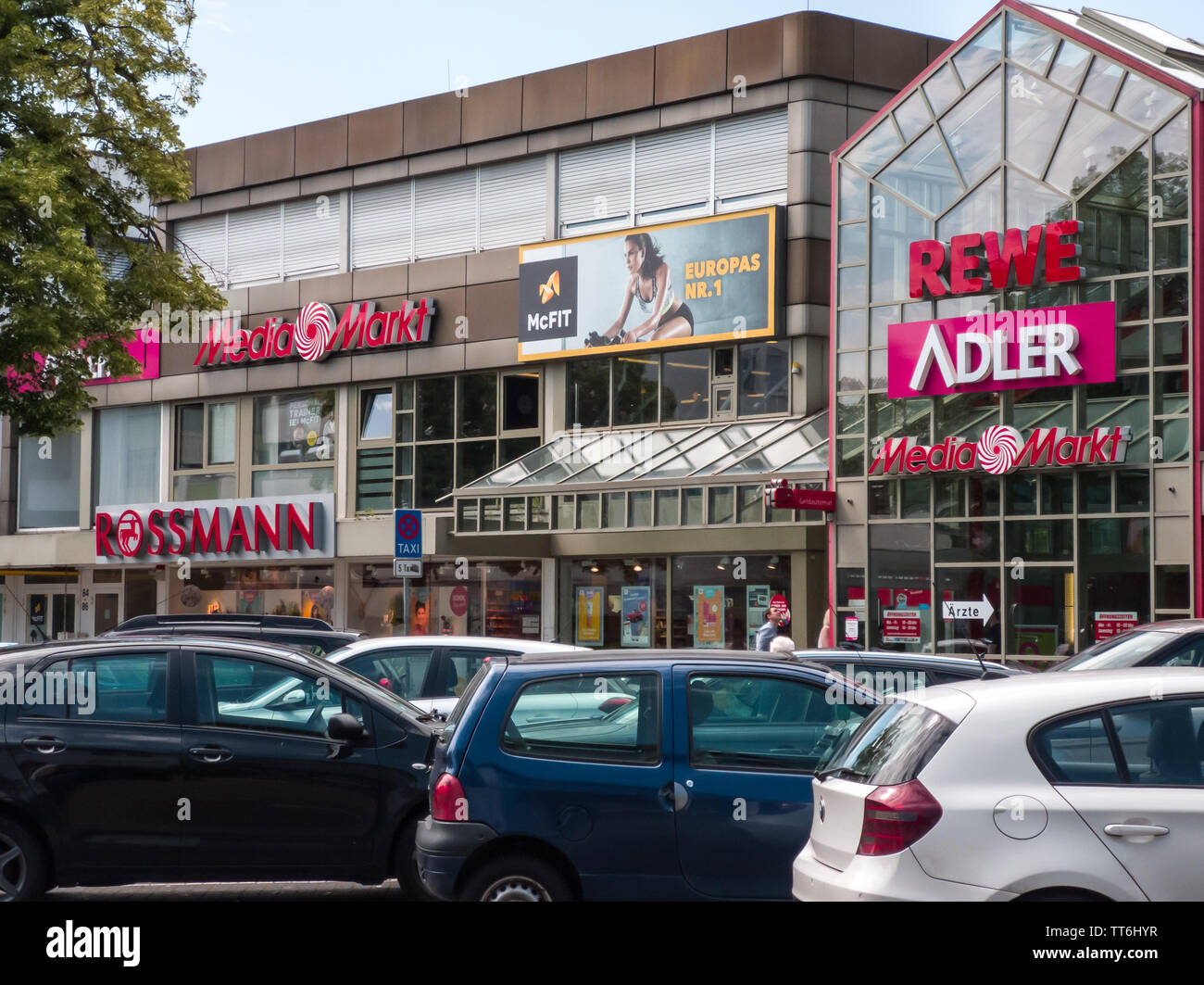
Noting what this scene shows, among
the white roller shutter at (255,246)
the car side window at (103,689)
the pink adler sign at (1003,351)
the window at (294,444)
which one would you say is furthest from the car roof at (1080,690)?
the white roller shutter at (255,246)

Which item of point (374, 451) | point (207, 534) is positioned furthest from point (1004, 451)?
point (207, 534)

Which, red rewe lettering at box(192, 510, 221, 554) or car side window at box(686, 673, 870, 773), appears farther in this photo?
red rewe lettering at box(192, 510, 221, 554)

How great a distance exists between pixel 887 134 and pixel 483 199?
8570 mm

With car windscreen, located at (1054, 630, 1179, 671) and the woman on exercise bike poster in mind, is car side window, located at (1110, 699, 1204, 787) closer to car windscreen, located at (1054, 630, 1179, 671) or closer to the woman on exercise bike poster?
car windscreen, located at (1054, 630, 1179, 671)

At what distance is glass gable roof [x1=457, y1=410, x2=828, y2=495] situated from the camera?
2230 cm

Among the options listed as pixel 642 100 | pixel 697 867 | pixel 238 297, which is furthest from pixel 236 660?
pixel 238 297

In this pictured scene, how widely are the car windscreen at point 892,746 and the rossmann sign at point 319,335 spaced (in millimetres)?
22388

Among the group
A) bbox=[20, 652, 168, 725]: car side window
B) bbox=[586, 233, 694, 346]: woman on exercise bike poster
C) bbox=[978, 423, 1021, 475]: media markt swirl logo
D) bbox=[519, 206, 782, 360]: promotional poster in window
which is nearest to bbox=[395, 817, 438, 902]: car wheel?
bbox=[20, 652, 168, 725]: car side window

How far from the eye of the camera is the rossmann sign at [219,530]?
1155 inches

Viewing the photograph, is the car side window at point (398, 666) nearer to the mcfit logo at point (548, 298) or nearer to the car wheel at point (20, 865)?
the car wheel at point (20, 865)

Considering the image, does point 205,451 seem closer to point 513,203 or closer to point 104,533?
point 104,533

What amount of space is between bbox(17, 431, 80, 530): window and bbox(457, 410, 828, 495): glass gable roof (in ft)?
42.4

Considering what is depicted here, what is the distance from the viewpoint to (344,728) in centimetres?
852

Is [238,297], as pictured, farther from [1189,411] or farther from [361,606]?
[1189,411]
